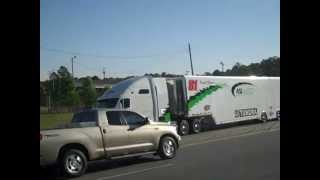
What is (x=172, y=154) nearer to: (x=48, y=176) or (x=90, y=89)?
(x=48, y=176)

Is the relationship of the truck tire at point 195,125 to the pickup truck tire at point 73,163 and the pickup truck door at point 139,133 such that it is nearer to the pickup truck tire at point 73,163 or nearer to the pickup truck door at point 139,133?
the pickup truck door at point 139,133

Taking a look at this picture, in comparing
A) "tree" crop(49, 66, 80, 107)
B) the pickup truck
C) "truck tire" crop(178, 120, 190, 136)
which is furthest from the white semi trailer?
"tree" crop(49, 66, 80, 107)

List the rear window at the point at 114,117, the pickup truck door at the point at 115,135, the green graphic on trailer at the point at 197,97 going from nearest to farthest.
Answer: the pickup truck door at the point at 115,135
the rear window at the point at 114,117
the green graphic on trailer at the point at 197,97

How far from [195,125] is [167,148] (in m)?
12.9

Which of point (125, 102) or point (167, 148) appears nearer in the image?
point (167, 148)

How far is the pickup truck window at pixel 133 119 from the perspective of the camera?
44.4 feet

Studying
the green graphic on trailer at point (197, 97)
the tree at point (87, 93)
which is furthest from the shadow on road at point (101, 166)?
the tree at point (87, 93)

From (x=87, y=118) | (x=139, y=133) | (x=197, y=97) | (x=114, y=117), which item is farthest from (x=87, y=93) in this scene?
(x=87, y=118)

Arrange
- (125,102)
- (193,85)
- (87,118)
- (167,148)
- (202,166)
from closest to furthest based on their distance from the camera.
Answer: (202,166), (87,118), (167,148), (125,102), (193,85)

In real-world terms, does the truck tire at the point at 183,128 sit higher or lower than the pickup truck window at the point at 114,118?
lower

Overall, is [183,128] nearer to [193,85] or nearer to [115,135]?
[193,85]

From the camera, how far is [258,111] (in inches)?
1313

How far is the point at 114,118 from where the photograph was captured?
13141 mm

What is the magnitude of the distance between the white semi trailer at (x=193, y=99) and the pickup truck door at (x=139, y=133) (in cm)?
1035
